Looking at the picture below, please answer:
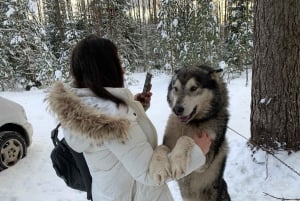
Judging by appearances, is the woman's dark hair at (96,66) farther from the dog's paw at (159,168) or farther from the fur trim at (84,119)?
the dog's paw at (159,168)

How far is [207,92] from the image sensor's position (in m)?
2.60

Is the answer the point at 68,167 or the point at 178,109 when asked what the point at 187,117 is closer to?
the point at 178,109

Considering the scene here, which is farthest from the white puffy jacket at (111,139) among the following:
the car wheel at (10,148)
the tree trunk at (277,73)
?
the car wheel at (10,148)

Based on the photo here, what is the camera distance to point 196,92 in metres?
2.56

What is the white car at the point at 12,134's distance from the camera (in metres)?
5.51

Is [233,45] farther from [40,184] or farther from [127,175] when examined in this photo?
[127,175]

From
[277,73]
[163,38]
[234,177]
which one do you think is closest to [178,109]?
[277,73]

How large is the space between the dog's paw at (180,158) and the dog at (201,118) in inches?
14.1

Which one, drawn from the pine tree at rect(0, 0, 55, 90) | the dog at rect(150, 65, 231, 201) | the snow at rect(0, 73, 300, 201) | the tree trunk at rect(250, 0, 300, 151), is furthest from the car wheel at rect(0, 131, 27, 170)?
the pine tree at rect(0, 0, 55, 90)

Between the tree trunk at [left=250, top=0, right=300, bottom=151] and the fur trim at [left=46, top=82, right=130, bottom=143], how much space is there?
9.05 feet

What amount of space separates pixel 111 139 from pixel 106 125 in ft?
0.25

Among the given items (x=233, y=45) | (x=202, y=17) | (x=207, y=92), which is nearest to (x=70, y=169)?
(x=207, y=92)

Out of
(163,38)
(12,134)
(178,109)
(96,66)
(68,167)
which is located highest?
(96,66)

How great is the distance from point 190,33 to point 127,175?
15.0m
